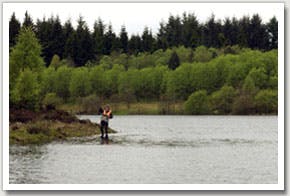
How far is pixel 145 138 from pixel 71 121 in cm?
336

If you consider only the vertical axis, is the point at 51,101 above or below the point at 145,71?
below

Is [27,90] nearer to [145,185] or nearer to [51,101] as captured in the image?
[51,101]

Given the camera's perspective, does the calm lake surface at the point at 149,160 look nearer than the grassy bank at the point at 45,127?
Yes

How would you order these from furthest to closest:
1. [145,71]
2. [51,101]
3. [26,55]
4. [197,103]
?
[145,71]
[197,103]
[51,101]
[26,55]

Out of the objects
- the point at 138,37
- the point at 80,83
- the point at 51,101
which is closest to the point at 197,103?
the point at 138,37

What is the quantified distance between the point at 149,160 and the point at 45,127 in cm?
771

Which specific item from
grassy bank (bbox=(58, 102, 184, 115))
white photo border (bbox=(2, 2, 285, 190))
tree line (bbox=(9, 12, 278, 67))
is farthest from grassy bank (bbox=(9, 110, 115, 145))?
white photo border (bbox=(2, 2, 285, 190))

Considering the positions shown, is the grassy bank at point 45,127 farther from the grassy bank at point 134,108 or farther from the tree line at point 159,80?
the grassy bank at point 134,108

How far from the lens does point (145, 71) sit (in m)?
64.9

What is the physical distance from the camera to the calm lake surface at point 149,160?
18578mm

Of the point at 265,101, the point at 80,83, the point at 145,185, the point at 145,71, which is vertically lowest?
the point at 145,185

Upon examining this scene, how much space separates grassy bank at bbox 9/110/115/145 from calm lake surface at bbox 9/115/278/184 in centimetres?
89

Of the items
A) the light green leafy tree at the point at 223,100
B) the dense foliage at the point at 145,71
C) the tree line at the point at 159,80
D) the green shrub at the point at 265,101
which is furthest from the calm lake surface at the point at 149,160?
the light green leafy tree at the point at 223,100

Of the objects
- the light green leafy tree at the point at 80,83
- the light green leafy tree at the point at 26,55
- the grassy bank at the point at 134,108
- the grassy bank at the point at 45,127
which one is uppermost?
the light green leafy tree at the point at 26,55
